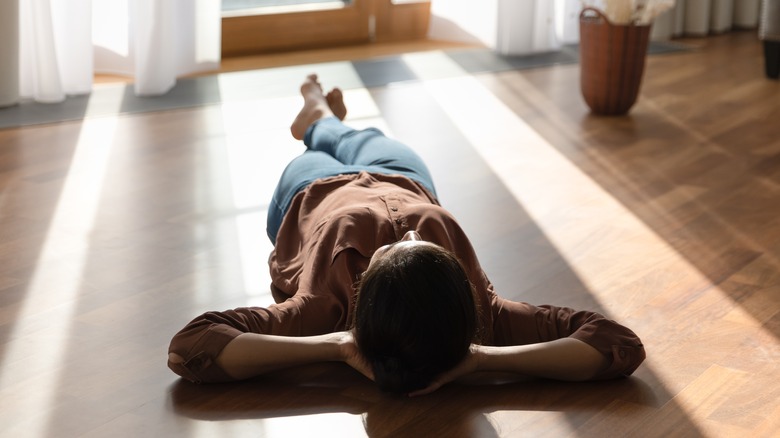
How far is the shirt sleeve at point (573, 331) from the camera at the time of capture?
5.44 feet

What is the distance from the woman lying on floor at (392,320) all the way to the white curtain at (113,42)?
1836 millimetres

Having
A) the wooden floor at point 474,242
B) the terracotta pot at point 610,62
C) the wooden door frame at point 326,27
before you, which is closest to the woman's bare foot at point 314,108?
the wooden floor at point 474,242

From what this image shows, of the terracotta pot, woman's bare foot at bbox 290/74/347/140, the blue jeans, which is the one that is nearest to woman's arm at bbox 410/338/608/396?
the blue jeans

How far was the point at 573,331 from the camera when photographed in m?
1.71

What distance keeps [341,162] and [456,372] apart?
0.79m

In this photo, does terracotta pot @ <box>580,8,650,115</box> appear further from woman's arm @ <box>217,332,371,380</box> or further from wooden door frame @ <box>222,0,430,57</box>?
woman's arm @ <box>217,332,371,380</box>

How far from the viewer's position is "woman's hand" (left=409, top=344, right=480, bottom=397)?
162 centimetres

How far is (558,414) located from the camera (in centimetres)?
160

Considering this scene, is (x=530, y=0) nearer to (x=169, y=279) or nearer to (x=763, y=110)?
(x=763, y=110)

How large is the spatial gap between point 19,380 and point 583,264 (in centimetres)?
116

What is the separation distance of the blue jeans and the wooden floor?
181 mm

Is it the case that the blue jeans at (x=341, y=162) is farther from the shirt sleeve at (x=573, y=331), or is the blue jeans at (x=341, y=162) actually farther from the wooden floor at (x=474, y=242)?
the shirt sleeve at (x=573, y=331)

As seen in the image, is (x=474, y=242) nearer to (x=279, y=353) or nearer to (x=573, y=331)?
(x=573, y=331)

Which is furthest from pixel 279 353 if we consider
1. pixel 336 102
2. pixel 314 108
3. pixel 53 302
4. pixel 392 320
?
pixel 336 102
